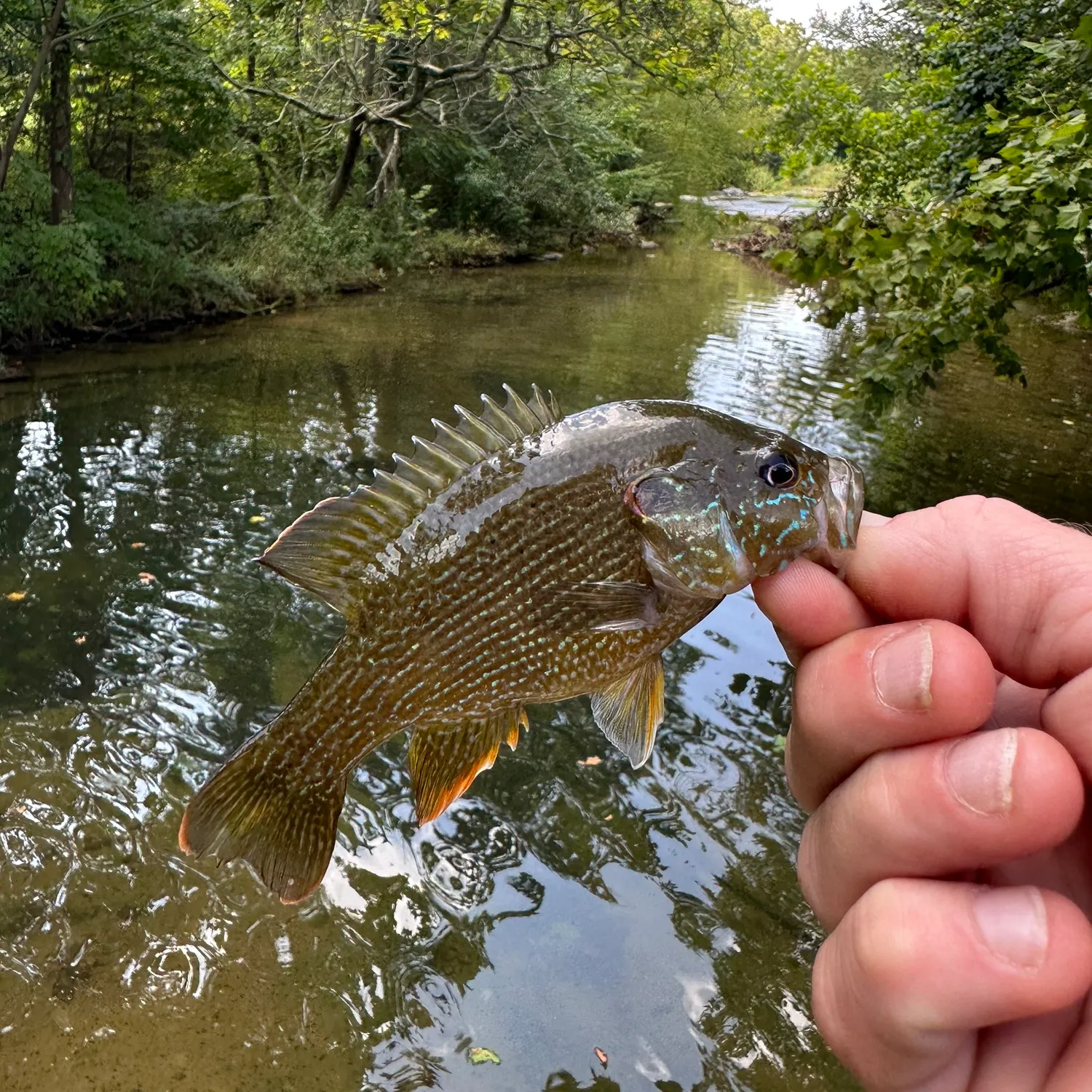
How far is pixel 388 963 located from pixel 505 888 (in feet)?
2.64

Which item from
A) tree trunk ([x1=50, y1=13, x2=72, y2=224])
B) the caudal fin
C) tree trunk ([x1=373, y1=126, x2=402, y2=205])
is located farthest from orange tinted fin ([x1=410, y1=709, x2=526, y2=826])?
tree trunk ([x1=373, y1=126, x2=402, y2=205])

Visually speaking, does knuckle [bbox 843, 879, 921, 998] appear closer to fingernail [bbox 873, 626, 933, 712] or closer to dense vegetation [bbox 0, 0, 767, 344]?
fingernail [bbox 873, 626, 933, 712]

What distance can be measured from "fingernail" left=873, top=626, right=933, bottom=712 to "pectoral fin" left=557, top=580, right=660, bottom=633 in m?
0.50

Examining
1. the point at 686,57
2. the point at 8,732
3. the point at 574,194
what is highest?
the point at 686,57

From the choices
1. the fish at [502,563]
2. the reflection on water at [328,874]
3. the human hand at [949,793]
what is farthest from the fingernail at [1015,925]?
the reflection on water at [328,874]

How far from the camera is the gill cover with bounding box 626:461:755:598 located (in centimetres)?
195

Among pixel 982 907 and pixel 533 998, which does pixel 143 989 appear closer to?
pixel 533 998

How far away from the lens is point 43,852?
5020 mm

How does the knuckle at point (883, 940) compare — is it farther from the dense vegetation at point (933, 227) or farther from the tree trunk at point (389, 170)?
the tree trunk at point (389, 170)

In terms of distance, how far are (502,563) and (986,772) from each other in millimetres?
1053

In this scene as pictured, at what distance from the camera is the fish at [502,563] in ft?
6.40

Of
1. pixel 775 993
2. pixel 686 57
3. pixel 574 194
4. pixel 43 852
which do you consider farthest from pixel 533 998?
pixel 574 194

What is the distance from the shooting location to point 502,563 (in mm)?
1994

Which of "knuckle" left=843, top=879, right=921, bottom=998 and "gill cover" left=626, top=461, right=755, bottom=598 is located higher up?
"gill cover" left=626, top=461, right=755, bottom=598
